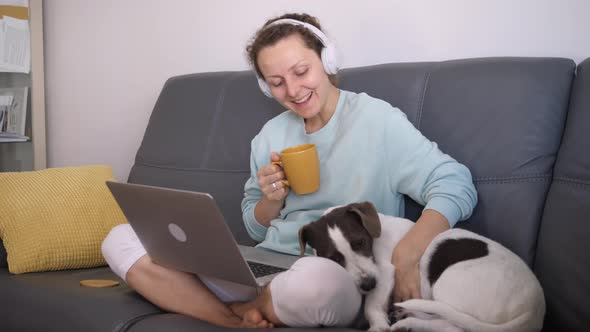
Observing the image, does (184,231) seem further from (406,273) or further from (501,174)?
(501,174)

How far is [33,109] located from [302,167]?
7.54 ft

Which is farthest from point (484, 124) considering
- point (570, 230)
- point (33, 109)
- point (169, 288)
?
A: point (33, 109)

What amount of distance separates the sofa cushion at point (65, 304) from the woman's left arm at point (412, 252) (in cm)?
63

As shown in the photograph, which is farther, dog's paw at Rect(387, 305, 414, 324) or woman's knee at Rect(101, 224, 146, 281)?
woman's knee at Rect(101, 224, 146, 281)

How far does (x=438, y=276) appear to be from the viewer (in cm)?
136

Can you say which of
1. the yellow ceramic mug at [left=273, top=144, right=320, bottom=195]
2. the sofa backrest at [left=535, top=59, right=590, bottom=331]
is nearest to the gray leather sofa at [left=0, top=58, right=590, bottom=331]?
the sofa backrest at [left=535, top=59, right=590, bottom=331]

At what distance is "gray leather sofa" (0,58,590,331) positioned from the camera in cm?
140

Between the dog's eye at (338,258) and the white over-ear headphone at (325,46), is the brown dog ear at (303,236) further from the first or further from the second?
the white over-ear headphone at (325,46)

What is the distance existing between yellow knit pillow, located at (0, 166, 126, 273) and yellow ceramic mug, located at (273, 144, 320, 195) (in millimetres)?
805

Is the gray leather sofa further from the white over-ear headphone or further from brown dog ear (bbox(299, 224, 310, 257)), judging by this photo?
brown dog ear (bbox(299, 224, 310, 257))

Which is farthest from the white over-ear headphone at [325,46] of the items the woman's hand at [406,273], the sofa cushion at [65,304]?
the sofa cushion at [65,304]

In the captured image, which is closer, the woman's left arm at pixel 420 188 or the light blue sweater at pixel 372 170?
the woman's left arm at pixel 420 188

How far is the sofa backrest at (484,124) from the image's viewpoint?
1572mm

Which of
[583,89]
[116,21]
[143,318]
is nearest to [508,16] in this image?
[583,89]
